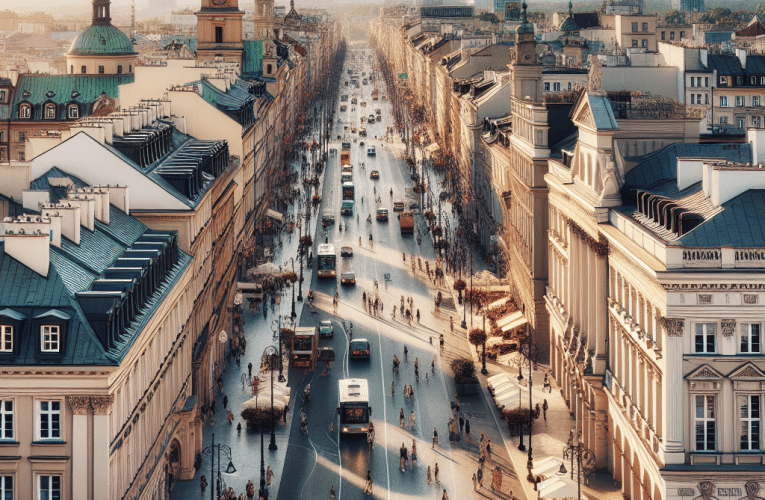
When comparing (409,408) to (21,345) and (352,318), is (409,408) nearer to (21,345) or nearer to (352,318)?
(352,318)

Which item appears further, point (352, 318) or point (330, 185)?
point (330, 185)

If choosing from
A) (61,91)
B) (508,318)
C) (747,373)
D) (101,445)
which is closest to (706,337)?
(747,373)

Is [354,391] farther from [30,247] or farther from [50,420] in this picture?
[50,420]

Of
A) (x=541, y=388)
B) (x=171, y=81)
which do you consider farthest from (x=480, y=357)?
(x=171, y=81)

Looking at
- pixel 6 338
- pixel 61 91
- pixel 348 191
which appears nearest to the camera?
pixel 6 338

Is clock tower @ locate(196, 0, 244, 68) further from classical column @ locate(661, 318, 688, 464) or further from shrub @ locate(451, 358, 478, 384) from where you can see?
classical column @ locate(661, 318, 688, 464)

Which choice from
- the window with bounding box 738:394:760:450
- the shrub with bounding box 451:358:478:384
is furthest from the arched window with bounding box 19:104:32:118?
the window with bounding box 738:394:760:450
